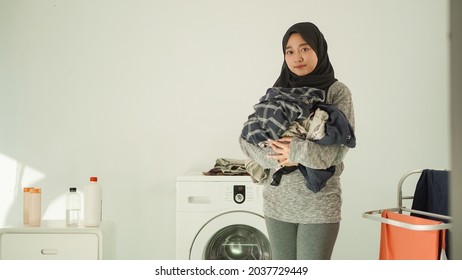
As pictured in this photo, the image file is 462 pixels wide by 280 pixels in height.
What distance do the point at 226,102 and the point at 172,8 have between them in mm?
509

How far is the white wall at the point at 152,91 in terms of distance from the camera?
2.22 metres

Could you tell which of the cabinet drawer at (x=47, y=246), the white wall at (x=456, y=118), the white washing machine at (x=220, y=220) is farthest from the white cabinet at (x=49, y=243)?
the white wall at (x=456, y=118)

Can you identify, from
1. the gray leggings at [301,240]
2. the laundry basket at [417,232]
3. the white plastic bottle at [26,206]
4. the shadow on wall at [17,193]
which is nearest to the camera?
the gray leggings at [301,240]

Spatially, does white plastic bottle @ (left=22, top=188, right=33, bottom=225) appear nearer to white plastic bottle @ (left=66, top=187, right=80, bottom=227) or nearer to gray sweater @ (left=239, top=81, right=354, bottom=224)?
white plastic bottle @ (left=66, top=187, right=80, bottom=227)

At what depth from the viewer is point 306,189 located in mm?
1154

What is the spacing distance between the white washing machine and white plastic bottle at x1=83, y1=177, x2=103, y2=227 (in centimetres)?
31

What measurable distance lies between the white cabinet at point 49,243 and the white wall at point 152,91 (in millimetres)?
432

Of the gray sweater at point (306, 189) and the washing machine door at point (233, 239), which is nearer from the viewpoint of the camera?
the gray sweater at point (306, 189)

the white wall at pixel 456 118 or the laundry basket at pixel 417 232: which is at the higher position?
the white wall at pixel 456 118

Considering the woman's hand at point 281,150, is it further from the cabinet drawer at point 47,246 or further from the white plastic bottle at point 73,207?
the white plastic bottle at point 73,207

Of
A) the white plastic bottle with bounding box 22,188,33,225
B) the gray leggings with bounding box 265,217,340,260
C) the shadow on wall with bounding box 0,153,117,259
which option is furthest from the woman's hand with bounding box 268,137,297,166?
the shadow on wall with bounding box 0,153,117,259
